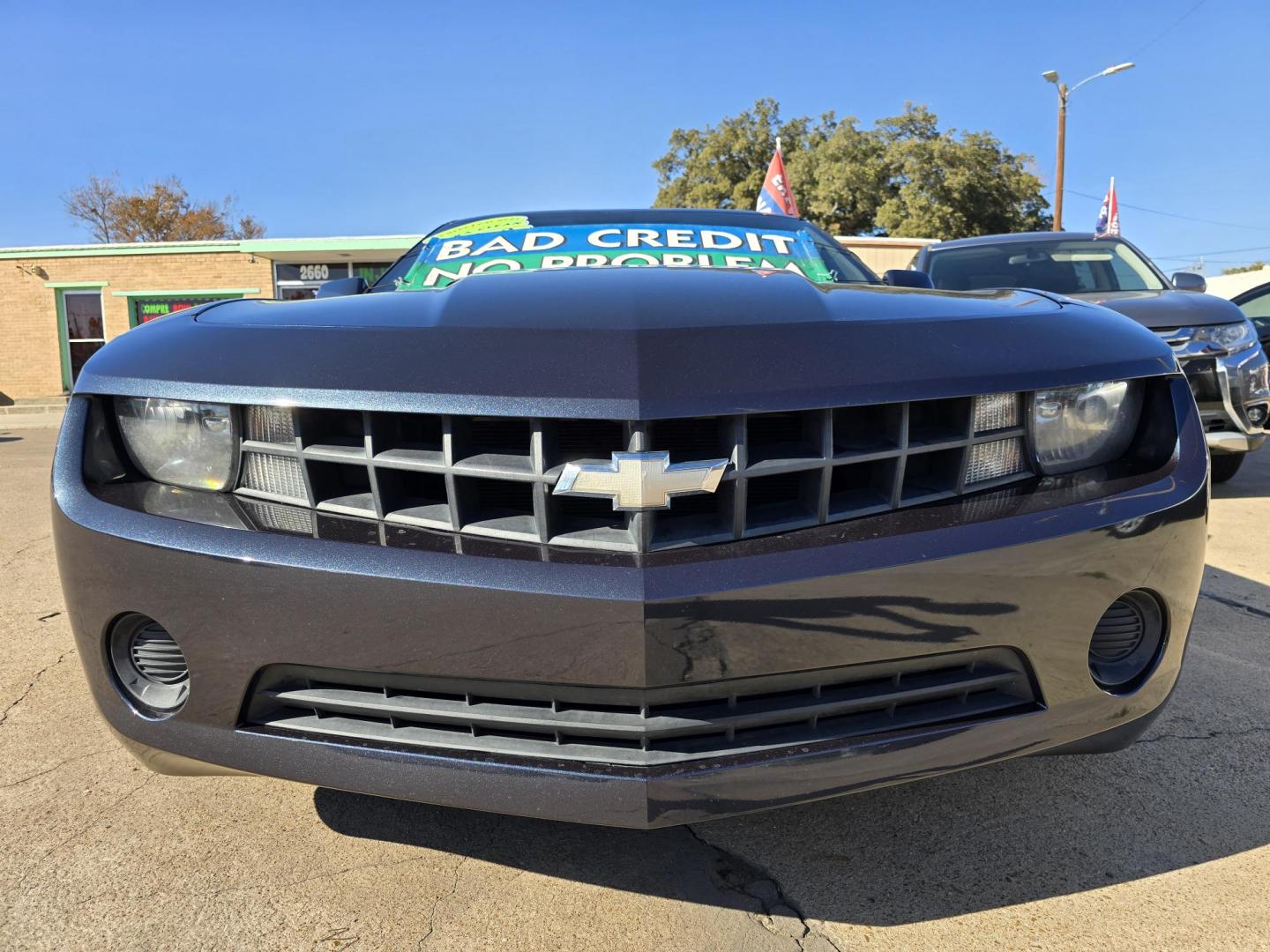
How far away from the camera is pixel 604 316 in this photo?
55.9 inches

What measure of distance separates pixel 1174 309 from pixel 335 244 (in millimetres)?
17930

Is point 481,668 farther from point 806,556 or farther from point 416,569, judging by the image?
point 806,556

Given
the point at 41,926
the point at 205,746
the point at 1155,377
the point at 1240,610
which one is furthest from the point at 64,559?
the point at 1240,610

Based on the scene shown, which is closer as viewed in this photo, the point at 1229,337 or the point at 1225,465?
the point at 1229,337

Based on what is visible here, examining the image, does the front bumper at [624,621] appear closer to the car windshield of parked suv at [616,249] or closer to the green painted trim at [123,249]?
the car windshield of parked suv at [616,249]

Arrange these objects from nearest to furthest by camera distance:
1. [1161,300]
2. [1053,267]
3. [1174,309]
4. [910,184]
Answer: [1174,309] < [1161,300] < [1053,267] < [910,184]

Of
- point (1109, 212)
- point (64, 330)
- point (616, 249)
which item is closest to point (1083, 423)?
point (616, 249)

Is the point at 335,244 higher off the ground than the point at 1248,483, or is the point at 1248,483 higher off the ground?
the point at 335,244

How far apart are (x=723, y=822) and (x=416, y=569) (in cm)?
99

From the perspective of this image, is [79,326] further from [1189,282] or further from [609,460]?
[609,460]

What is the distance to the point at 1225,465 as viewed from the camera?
18.2 ft

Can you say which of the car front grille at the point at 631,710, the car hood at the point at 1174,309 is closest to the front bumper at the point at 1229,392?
the car hood at the point at 1174,309

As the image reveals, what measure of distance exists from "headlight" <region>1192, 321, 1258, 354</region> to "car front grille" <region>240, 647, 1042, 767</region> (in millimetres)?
4442

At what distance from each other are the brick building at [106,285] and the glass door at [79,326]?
22 millimetres
